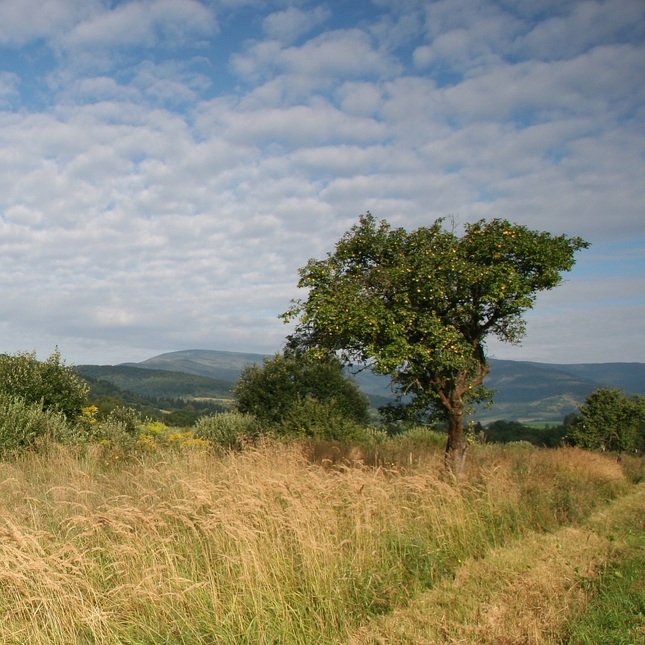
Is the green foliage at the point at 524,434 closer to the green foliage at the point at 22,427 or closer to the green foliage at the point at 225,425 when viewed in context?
the green foliage at the point at 225,425

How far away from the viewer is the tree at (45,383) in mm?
22672

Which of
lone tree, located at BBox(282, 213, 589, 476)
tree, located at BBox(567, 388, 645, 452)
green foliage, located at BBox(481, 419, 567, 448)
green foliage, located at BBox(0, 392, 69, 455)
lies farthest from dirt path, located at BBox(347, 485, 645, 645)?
green foliage, located at BBox(481, 419, 567, 448)

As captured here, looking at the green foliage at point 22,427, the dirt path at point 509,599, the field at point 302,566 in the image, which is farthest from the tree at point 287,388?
the dirt path at point 509,599

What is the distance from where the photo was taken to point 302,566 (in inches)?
268

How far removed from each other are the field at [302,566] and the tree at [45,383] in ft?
45.3

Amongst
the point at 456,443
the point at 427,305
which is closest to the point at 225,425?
the point at 456,443

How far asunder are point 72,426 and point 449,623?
2095 cm

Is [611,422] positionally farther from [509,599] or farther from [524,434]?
[509,599]

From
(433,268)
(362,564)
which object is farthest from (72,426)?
(362,564)

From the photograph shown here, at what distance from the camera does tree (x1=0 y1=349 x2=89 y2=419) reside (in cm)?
2267

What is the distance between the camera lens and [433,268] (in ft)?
43.9

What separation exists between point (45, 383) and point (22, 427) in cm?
705

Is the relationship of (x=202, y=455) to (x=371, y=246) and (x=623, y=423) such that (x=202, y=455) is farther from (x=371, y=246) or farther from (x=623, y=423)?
(x=623, y=423)

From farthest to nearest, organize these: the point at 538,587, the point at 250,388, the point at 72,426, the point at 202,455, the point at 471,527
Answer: the point at 250,388
the point at 72,426
the point at 202,455
the point at 471,527
the point at 538,587
